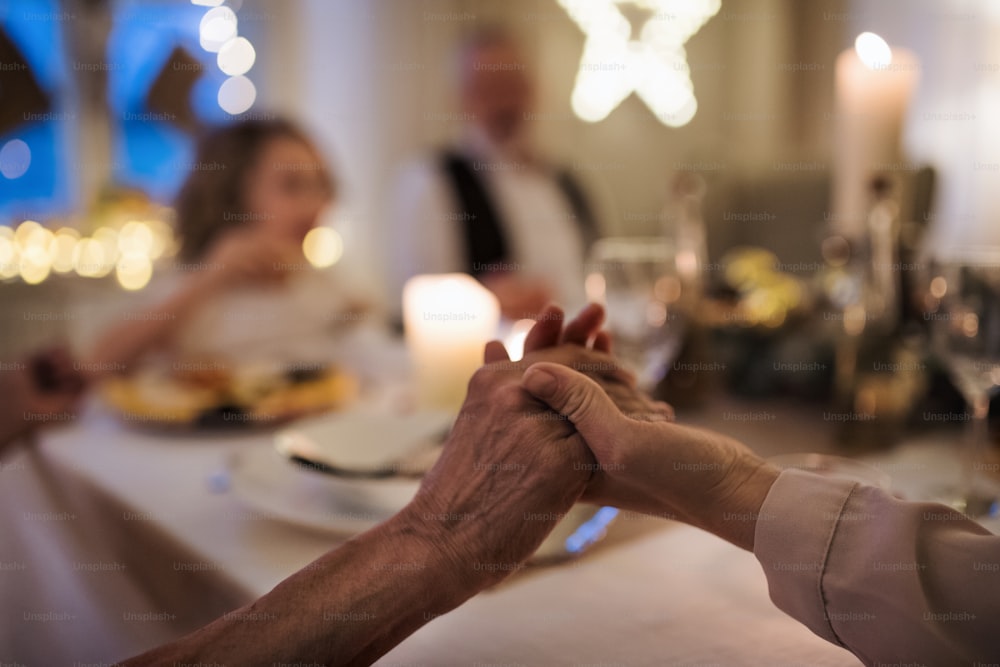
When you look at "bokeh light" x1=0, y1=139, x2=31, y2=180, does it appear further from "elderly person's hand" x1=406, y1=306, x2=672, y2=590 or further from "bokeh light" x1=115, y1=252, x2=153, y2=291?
"elderly person's hand" x1=406, y1=306, x2=672, y2=590

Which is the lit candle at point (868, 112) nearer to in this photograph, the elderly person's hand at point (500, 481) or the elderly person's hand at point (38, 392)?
the elderly person's hand at point (500, 481)

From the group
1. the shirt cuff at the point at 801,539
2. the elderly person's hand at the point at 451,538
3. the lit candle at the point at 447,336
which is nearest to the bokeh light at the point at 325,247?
the lit candle at the point at 447,336

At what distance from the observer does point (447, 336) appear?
32.8 inches

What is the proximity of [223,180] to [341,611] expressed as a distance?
140 centimetres

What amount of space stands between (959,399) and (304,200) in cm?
127

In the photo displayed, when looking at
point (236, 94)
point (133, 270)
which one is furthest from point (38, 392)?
point (236, 94)

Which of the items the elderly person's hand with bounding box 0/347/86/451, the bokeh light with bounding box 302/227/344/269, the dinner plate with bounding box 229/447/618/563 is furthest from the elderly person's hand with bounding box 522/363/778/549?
the bokeh light with bounding box 302/227/344/269

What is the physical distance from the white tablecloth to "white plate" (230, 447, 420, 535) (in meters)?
0.02

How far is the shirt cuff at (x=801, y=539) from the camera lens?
43 cm

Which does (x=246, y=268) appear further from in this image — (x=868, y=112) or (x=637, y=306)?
(x=868, y=112)

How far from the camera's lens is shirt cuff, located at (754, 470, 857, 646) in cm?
43

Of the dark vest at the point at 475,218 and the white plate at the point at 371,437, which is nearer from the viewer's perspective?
the white plate at the point at 371,437

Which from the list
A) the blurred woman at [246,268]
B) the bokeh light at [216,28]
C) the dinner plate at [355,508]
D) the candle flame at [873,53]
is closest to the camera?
the dinner plate at [355,508]

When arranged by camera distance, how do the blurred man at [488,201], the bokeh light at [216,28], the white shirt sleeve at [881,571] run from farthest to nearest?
1. the bokeh light at [216,28]
2. the blurred man at [488,201]
3. the white shirt sleeve at [881,571]
